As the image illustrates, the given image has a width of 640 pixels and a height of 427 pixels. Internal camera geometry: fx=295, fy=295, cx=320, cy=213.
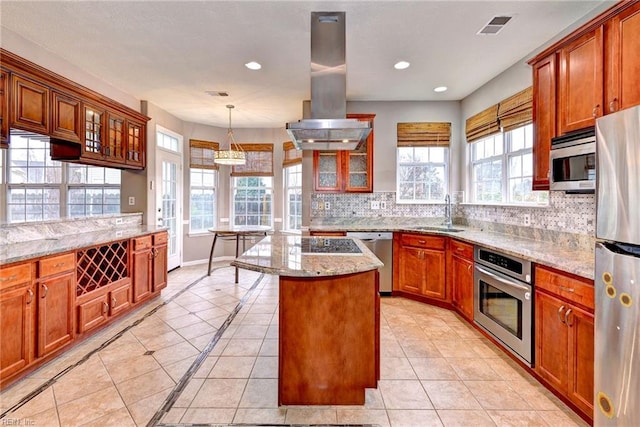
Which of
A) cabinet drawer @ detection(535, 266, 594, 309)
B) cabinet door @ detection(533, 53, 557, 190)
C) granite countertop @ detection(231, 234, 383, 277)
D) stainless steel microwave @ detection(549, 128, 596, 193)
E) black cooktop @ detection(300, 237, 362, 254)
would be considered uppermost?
cabinet door @ detection(533, 53, 557, 190)

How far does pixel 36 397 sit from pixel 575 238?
4118 mm

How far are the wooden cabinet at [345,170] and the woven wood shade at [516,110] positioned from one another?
63.3 inches

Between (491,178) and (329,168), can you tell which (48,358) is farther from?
(491,178)

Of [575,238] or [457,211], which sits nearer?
[575,238]

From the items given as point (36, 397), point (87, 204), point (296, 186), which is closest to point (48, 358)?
point (36, 397)

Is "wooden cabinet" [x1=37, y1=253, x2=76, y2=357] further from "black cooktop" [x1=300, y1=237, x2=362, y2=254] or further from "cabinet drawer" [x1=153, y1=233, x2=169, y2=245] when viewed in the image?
"black cooktop" [x1=300, y1=237, x2=362, y2=254]

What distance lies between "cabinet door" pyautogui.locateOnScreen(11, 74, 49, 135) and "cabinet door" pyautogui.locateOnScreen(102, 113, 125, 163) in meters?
0.79

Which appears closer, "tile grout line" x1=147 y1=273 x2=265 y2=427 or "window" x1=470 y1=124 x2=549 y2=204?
"tile grout line" x1=147 y1=273 x2=265 y2=427

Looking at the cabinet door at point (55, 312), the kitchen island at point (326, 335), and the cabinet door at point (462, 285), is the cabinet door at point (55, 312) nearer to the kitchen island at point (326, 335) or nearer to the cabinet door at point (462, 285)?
the kitchen island at point (326, 335)

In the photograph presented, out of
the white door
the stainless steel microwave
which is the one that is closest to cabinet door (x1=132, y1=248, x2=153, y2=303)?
the white door

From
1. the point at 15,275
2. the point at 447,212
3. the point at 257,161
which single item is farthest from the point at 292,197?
the point at 15,275

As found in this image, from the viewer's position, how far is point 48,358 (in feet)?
7.50

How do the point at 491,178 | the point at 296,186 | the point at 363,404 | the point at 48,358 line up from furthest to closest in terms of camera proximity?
the point at 296,186 < the point at 491,178 < the point at 48,358 < the point at 363,404

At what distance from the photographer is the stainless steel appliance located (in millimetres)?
2172
